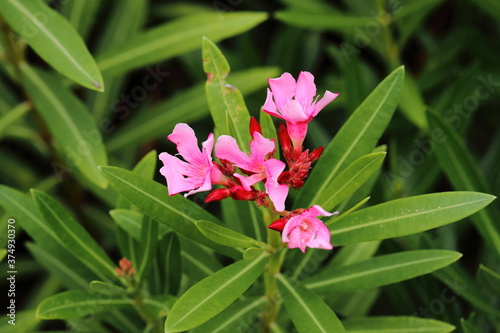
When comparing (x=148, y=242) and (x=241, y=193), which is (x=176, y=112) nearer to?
(x=148, y=242)

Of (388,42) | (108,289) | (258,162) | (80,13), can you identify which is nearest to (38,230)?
(108,289)

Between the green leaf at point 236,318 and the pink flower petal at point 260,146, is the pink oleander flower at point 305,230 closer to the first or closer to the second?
the pink flower petal at point 260,146

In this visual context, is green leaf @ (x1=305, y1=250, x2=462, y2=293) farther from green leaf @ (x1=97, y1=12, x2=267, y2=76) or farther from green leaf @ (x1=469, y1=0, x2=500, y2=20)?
green leaf @ (x1=469, y1=0, x2=500, y2=20)

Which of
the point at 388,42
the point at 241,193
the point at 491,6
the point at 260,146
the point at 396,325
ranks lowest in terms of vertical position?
the point at 396,325

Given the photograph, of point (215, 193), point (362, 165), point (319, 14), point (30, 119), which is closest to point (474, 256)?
point (319, 14)

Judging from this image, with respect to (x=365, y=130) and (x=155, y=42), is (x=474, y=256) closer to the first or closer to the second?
(x=365, y=130)

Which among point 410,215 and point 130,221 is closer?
point 410,215
